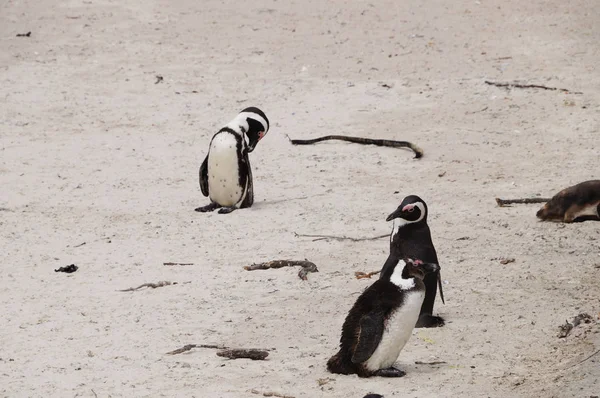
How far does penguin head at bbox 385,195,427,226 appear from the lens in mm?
5844

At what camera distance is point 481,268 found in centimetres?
661

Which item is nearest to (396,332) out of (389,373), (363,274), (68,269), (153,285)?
(389,373)

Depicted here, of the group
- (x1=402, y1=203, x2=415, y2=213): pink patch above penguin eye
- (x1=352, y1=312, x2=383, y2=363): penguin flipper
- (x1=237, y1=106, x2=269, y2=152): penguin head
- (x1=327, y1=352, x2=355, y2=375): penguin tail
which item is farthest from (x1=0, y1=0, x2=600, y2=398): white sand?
(x1=402, y1=203, x2=415, y2=213): pink patch above penguin eye

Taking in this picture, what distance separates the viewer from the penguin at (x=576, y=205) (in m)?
7.29

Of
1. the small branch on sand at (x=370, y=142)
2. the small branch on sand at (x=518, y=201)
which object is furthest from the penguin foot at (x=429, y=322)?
the small branch on sand at (x=370, y=142)

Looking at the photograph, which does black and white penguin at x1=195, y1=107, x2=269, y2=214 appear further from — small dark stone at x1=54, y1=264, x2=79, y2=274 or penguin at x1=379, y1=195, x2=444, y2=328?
penguin at x1=379, y1=195, x2=444, y2=328

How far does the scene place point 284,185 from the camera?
8.95 metres

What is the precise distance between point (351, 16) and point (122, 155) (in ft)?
16.4

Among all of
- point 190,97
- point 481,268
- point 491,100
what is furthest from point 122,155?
point 481,268

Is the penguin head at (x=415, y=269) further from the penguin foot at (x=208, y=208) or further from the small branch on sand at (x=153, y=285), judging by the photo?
the penguin foot at (x=208, y=208)

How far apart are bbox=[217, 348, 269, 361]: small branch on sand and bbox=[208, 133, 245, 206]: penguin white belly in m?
3.28

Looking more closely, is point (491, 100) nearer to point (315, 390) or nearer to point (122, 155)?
point (122, 155)

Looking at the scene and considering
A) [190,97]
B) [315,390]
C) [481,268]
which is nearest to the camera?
[315,390]

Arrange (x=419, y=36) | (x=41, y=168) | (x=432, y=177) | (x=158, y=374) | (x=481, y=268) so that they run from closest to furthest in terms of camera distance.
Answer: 1. (x=158, y=374)
2. (x=481, y=268)
3. (x=432, y=177)
4. (x=41, y=168)
5. (x=419, y=36)
